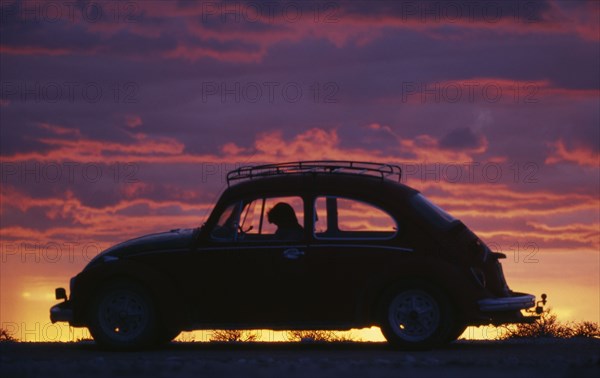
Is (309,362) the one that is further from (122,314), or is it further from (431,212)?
(122,314)

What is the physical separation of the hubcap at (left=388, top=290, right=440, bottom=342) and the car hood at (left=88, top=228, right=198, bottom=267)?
2787mm

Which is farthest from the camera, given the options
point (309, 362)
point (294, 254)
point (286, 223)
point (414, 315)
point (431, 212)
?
point (431, 212)

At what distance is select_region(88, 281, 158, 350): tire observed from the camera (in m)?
14.7

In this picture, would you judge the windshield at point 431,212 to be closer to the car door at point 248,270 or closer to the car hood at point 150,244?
the car door at point 248,270

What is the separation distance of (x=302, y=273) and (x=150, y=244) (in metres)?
2.05

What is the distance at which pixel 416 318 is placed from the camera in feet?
46.4

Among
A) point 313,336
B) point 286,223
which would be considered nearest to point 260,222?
point 286,223

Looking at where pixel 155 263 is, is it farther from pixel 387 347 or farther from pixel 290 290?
pixel 387 347

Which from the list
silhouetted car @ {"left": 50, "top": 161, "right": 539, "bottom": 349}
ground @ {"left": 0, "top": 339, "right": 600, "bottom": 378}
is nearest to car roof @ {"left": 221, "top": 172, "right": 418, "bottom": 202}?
silhouetted car @ {"left": 50, "top": 161, "right": 539, "bottom": 349}

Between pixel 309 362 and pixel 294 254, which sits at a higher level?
pixel 294 254

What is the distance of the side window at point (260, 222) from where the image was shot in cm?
1459

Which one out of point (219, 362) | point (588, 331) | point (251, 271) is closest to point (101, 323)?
point (251, 271)

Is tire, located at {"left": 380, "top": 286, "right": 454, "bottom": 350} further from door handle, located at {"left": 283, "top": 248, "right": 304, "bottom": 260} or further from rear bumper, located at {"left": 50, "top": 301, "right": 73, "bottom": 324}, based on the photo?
rear bumper, located at {"left": 50, "top": 301, "right": 73, "bottom": 324}

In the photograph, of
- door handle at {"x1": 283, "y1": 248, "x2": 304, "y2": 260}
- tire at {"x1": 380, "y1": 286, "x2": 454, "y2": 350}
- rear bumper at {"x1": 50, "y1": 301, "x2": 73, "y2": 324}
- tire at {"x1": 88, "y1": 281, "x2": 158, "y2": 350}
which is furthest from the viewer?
rear bumper at {"x1": 50, "y1": 301, "x2": 73, "y2": 324}
